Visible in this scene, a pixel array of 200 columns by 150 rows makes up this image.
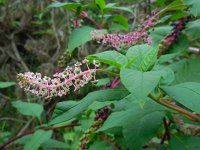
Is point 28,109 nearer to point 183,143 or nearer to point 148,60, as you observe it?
point 183,143

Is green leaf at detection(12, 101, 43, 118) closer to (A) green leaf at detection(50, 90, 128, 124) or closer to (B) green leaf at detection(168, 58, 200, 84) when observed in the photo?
(B) green leaf at detection(168, 58, 200, 84)

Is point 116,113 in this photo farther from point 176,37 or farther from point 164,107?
point 176,37

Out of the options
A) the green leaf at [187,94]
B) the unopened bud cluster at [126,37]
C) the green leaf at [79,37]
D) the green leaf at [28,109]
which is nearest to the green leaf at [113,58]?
the green leaf at [187,94]

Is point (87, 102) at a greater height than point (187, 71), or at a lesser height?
greater

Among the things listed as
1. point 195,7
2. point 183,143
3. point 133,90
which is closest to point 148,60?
point 133,90

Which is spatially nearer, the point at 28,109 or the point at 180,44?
the point at 180,44

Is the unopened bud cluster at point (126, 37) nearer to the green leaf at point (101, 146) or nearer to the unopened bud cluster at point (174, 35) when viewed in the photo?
the unopened bud cluster at point (174, 35)
